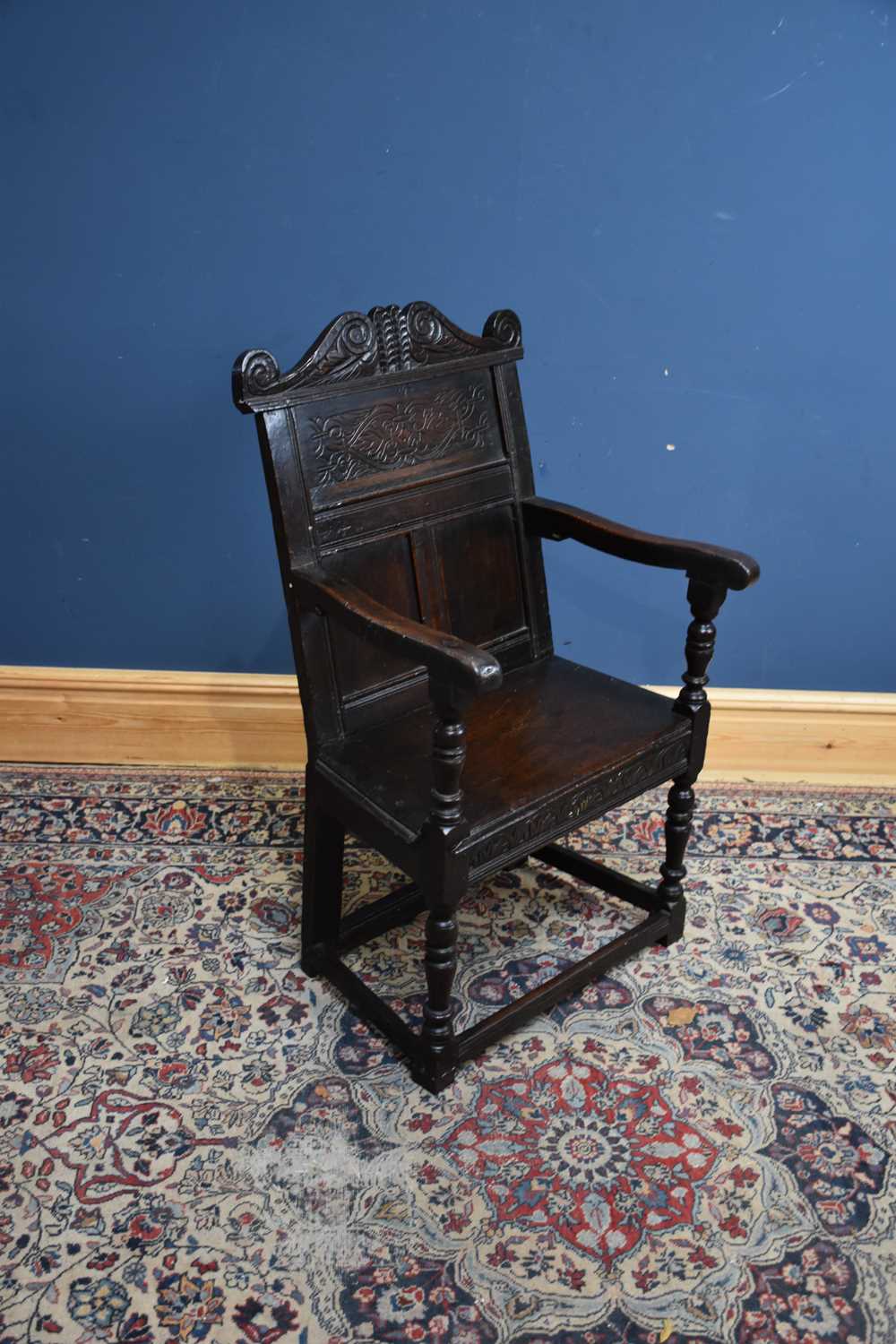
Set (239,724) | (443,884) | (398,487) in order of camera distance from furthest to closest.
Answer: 1. (239,724)
2. (398,487)
3. (443,884)

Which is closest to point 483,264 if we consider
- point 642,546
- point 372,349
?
point 372,349

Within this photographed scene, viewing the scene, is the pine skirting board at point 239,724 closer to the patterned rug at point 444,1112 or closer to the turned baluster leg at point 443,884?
the patterned rug at point 444,1112

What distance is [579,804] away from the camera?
197 centimetres

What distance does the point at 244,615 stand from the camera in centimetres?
283

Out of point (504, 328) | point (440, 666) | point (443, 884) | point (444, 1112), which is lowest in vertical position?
point (444, 1112)

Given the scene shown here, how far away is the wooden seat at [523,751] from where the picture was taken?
189 cm

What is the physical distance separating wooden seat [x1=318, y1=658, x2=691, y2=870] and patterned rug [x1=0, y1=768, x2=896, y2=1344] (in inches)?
19.6

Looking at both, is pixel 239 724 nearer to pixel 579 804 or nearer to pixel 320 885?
pixel 320 885

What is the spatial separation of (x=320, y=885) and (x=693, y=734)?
766 millimetres

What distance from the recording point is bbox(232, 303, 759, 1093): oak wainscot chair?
1.86 m

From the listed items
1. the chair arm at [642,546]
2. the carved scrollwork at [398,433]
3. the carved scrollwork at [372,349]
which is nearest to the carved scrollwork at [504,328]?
the carved scrollwork at [372,349]

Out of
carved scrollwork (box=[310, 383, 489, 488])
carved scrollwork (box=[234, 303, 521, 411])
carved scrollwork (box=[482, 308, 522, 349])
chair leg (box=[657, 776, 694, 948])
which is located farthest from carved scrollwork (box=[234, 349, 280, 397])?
chair leg (box=[657, 776, 694, 948])

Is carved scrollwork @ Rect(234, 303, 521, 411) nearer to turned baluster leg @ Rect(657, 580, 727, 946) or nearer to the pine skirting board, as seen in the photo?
turned baluster leg @ Rect(657, 580, 727, 946)

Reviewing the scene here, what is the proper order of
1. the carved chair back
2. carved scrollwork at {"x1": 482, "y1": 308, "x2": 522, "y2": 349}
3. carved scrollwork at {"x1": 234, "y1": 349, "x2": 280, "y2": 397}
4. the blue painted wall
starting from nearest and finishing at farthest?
1. carved scrollwork at {"x1": 234, "y1": 349, "x2": 280, "y2": 397}
2. the carved chair back
3. carved scrollwork at {"x1": 482, "y1": 308, "x2": 522, "y2": 349}
4. the blue painted wall
